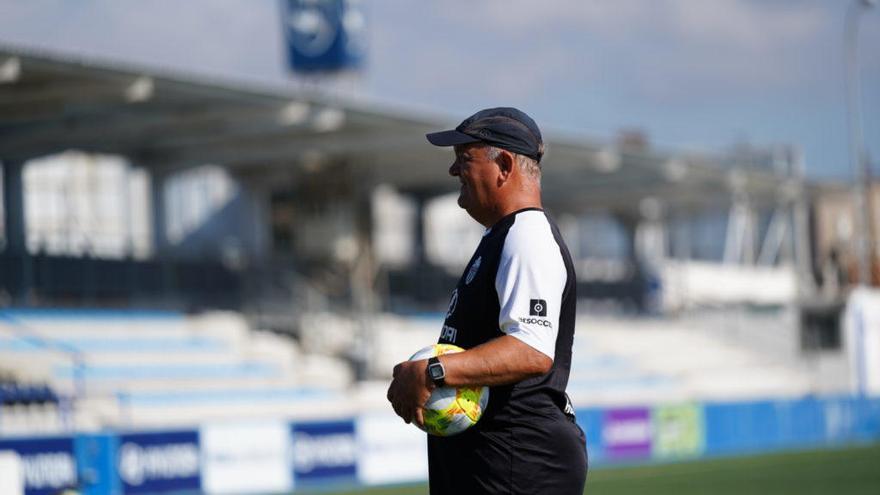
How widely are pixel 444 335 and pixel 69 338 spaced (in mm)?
22252

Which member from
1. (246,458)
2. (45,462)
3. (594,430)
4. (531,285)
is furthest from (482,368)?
(594,430)

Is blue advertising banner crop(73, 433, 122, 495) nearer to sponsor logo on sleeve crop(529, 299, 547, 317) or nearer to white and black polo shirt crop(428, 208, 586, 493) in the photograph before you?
white and black polo shirt crop(428, 208, 586, 493)

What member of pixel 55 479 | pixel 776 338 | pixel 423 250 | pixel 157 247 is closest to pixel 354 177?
pixel 157 247

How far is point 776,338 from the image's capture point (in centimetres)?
4159

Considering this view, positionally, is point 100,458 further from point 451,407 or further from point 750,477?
point 451,407

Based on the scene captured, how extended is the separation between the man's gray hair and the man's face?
14mm

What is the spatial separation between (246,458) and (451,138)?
16.3 metres

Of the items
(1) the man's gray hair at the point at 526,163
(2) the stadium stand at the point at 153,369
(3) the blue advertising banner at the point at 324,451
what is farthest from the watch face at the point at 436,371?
(3) the blue advertising banner at the point at 324,451

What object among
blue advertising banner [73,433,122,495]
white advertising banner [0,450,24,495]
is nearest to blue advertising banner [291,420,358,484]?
blue advertising banner [73,433,122,495]

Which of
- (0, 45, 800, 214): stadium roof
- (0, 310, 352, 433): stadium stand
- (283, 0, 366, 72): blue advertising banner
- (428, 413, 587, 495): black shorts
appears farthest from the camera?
(283, 0, 366, 72): blue advertising banner

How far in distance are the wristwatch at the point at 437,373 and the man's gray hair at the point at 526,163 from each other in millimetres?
662

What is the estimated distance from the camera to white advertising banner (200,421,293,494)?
19.8 m

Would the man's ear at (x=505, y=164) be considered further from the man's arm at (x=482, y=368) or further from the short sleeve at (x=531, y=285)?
the man's arm at (x=482, y=368)

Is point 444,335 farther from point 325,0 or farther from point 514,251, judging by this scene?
point 325,0
